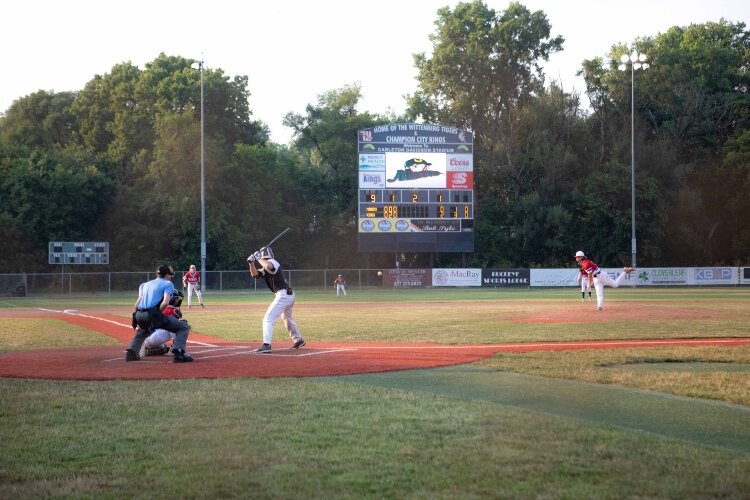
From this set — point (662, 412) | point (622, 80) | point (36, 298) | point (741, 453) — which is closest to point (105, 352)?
point (662, 412)

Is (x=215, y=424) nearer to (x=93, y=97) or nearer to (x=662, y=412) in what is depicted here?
(x=662, y=412)

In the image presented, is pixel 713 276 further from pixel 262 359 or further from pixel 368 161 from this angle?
pixel 262 359

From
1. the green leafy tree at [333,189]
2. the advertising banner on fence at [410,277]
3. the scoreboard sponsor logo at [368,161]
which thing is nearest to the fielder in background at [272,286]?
the scoreboard sponsor logo at [368,161]

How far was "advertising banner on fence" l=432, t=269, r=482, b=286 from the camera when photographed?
2296 inches

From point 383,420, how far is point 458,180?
44.9 meters

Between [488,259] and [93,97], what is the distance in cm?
3394

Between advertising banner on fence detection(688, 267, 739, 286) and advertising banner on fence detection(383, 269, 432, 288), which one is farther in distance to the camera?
advertising banner on fence detection(688, 267, 739, 286)

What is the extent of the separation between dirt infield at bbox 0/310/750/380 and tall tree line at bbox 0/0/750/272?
43.3 metres

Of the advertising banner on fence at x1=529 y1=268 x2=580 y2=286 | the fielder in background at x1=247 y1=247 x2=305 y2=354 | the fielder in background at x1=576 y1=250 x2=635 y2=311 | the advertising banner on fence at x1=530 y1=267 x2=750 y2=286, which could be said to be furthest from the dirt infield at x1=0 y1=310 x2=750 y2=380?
the advertising banner on fence at x1=530 y1=267 x2=750 y2=286

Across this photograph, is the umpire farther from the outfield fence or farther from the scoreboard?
the outfield fence

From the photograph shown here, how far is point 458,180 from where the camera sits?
5288cm

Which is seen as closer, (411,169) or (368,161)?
(368,161)

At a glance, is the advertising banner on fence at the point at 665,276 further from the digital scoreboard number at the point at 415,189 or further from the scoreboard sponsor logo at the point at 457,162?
the scoreboard sponsor logo at the point at 457,162

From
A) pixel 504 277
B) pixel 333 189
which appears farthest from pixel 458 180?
pixel 333 189
